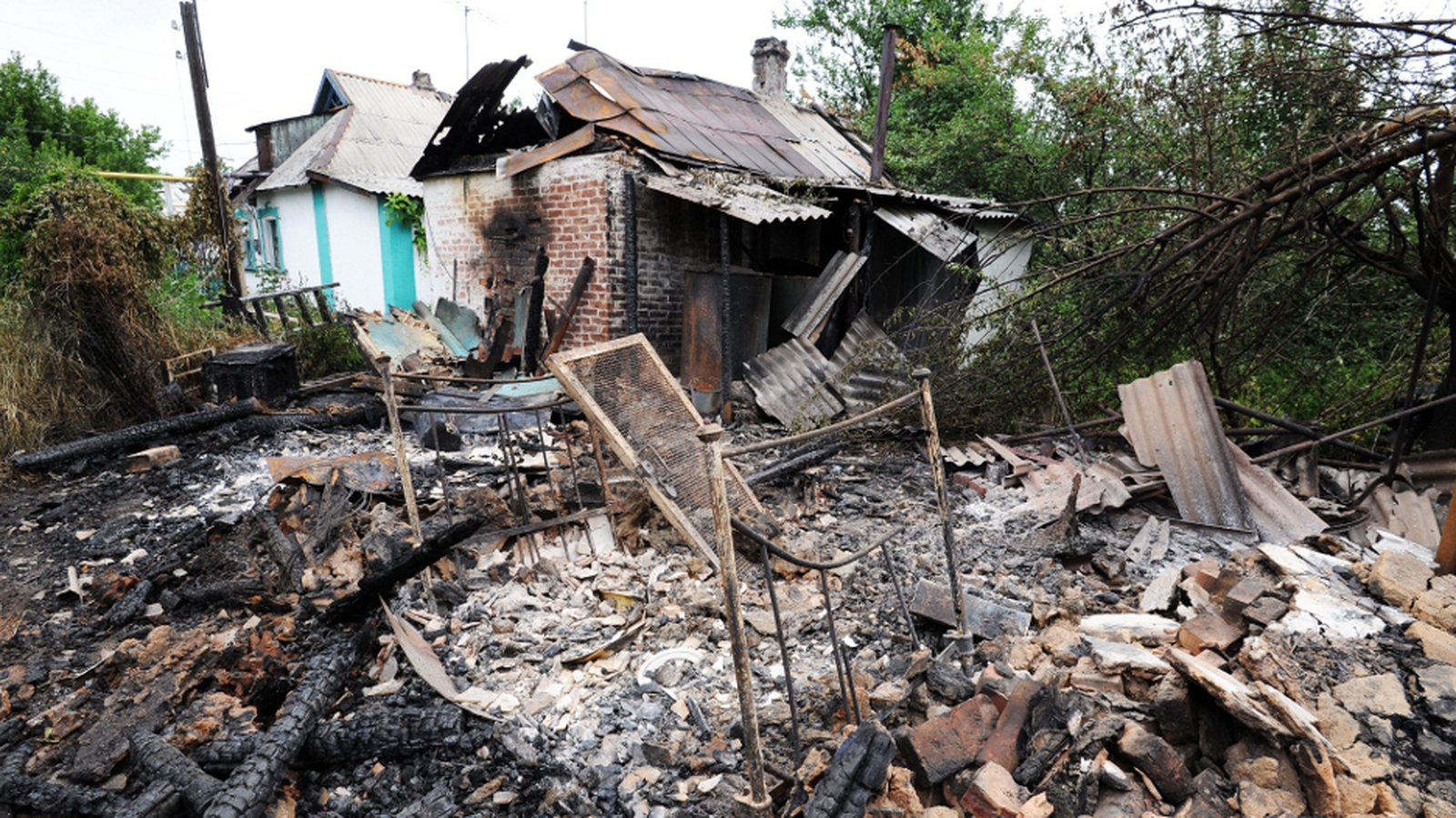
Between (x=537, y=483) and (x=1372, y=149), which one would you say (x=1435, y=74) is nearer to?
(x=1372, y=149)

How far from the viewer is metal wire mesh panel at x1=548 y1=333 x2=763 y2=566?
4.38m

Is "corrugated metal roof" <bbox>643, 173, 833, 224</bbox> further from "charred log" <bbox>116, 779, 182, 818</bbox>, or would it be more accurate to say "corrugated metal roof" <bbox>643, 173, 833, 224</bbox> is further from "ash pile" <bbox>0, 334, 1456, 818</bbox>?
"charred log" <bbox>116, 779, 182, 818</bbox>

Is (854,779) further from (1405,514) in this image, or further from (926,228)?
(926,228)

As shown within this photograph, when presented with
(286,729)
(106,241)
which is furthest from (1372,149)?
(106,241)

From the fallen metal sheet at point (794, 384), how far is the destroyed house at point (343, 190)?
32.8 feet

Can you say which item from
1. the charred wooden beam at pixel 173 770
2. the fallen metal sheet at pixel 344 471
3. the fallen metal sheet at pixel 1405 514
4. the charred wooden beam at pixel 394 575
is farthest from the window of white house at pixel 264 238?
the fallen metal sheet at pixel 1405 514

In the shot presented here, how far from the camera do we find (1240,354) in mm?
6117

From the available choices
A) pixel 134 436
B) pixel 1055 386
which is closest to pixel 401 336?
pixel 134 436

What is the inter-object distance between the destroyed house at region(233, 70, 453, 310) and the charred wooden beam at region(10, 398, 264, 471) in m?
7.30

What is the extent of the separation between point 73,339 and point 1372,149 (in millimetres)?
10772

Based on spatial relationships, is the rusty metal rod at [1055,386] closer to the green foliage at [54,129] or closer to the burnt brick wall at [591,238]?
the burnt brick wall at [591,238]

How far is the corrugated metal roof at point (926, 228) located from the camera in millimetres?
8336

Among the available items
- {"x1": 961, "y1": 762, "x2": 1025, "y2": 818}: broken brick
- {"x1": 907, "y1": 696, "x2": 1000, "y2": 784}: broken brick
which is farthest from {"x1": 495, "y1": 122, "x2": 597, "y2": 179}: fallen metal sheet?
{"x1": 961, "y1": 762, "x2": 1025, "y2": 818}: broken brick

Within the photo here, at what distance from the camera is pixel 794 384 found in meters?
7.88
